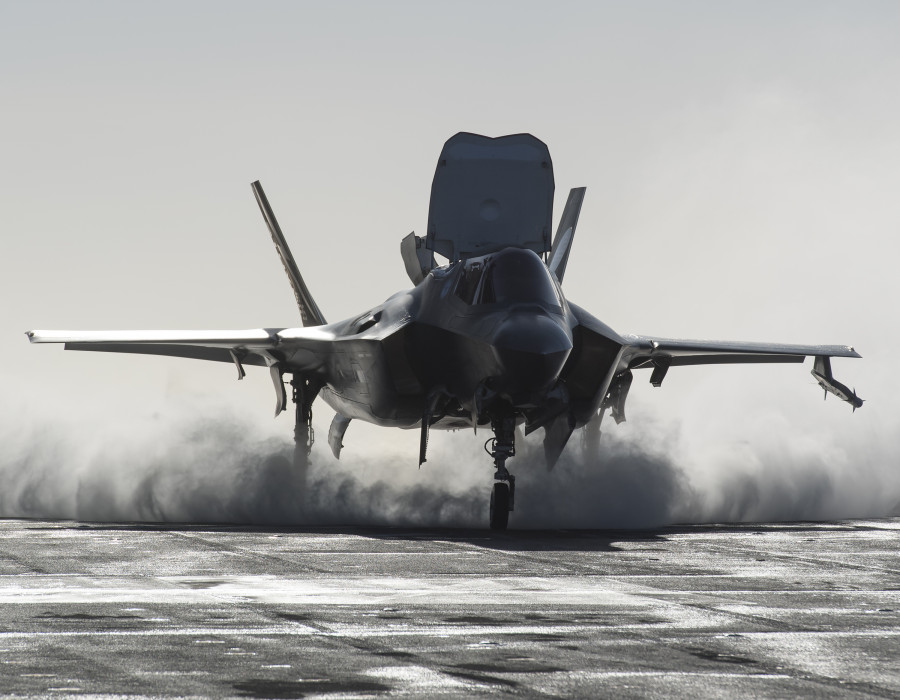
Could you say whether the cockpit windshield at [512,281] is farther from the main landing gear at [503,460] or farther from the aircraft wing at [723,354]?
the aircraft wing at [723,354]

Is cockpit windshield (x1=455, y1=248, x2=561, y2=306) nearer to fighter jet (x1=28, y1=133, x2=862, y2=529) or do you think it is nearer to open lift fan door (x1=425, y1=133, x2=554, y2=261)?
fighter jet (x1=28, y1=133, x2=862, y2=529)

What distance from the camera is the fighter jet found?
1995 cm

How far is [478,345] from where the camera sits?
65.8ft

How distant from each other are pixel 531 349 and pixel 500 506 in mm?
3251

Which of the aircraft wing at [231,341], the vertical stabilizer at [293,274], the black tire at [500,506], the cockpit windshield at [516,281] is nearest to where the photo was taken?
the cockpit windshield at [516,281]

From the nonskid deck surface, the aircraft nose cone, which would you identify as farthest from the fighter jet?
the nonskid deck surface

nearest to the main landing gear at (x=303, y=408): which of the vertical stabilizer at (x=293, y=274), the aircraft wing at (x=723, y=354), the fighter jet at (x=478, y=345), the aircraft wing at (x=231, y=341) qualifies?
the fighter jet at (x=478, y=345)

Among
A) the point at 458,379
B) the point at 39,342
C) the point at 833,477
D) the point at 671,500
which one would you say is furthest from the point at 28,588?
the point at 833,477

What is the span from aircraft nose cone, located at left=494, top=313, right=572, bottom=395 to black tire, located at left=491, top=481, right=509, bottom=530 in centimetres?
219

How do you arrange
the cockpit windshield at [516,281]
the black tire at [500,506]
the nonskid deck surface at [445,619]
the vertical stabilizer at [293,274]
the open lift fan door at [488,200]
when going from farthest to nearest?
the vertical stabilizer at [293,274] < the open lift fan door at [488,200] < the black tire at [500,506] < the cockpit windshield at [516,281] < the nonskid deck surface at [445,619]

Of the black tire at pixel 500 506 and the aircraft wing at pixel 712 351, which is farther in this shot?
the aircraft wing at pixel 712 351

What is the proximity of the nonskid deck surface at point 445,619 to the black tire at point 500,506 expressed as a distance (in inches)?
131

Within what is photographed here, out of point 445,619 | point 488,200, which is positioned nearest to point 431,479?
point 488,200

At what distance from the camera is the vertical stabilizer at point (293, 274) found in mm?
31500
